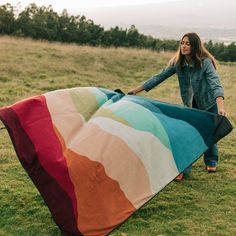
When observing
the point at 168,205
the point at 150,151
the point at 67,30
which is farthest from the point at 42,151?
the point at 67,30

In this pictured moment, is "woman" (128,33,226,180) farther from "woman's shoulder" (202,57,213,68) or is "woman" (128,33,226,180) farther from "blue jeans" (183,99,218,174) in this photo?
"blue jeans" (183,99,218,174)

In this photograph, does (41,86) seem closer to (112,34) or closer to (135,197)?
(135,197)

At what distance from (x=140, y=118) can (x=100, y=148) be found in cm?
66

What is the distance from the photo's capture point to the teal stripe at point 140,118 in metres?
4.73

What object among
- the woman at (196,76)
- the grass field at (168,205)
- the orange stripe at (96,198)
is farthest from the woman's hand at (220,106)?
the orange stripe at (96,198)

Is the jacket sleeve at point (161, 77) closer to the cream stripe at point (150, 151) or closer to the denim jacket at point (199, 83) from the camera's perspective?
the denim jacket at point (199, 83)

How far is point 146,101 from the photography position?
17.1ft

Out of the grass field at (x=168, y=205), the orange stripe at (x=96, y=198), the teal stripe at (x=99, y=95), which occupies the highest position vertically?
the teal stripe at (x=99, y=95)

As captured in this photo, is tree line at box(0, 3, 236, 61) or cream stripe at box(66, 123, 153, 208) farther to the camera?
tree line at box(0, 3, 236, 61)

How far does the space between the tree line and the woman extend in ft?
87.8

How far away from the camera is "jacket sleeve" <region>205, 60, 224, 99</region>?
569 cm

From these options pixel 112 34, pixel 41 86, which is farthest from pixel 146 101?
pixel 112 34

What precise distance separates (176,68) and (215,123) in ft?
3.74

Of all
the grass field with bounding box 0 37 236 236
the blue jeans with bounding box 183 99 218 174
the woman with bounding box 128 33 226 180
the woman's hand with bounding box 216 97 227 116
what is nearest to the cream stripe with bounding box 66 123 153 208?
the grass field with bounding box 0 37 236 236
